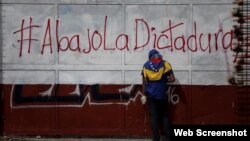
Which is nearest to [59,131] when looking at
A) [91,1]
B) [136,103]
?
[136,103]

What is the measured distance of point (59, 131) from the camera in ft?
45.3

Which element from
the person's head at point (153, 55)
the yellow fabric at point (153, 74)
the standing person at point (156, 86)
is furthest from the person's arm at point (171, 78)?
the person's head at point (153, 55)

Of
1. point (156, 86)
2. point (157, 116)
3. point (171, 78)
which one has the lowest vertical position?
point (157, 116)

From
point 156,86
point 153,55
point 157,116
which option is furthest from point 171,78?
point 157,116

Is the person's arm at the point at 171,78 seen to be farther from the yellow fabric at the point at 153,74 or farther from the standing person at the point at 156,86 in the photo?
the yellow fabric at the point at 153,74

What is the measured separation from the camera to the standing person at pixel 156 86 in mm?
13180

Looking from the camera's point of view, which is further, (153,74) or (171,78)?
(171,78)

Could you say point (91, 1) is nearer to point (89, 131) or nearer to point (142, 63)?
point (142, 63)

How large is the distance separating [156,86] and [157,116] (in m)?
0.51

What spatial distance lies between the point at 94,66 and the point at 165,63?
1.21 metres

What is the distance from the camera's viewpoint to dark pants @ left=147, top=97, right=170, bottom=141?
43.5 feet

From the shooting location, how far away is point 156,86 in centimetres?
1317

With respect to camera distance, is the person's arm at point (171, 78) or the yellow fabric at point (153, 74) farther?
the person's arm at point (171, 78)

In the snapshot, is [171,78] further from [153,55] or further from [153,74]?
[153,55]
